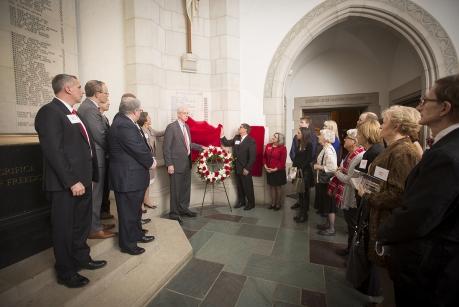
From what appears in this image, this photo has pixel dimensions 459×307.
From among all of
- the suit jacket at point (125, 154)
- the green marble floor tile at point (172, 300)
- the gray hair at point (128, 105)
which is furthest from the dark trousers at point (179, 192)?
the green marble floor tile at point (172, 300)

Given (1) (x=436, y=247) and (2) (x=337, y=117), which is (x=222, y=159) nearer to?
(1) (x=436, y=247)

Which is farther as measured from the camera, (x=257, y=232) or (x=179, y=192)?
(x=179, y=192)

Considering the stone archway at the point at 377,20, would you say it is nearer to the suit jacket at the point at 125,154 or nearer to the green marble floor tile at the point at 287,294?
the suit jacket at the point at 125,154

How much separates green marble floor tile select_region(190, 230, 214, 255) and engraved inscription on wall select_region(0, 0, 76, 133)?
228 cm

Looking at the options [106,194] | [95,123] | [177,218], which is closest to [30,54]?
[95,123]

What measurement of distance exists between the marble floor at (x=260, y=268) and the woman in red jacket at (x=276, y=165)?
68 cm

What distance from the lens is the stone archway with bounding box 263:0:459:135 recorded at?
12.8ft

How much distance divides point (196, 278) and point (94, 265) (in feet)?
2.92

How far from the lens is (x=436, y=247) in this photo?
102 centimetres

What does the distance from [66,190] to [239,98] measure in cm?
348

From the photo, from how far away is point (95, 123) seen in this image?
2381 millimetres

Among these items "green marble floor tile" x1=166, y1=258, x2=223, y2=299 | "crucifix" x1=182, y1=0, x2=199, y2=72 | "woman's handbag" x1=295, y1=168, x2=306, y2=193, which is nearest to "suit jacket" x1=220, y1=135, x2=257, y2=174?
"woman's handbag" x1=295, y1=168, x2=306, y2=193

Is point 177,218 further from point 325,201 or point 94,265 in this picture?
point 325,201

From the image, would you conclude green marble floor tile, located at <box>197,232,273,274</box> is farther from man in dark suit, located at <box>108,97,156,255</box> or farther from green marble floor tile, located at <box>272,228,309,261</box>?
man in dark suit, located at <box>108,97,156,255</box>
